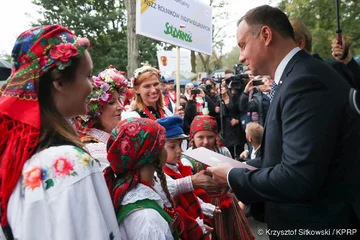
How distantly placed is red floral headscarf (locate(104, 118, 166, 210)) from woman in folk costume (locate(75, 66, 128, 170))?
0.60 m

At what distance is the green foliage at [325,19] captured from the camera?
10035 millimetres

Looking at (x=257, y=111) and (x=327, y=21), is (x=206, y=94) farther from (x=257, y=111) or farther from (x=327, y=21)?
(x=327, y=21)

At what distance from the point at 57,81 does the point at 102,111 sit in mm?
1288

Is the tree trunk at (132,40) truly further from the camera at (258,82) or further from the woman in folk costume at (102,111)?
the woman in folk costume at (102,111)

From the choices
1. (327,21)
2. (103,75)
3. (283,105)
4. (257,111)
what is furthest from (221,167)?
(327,21)

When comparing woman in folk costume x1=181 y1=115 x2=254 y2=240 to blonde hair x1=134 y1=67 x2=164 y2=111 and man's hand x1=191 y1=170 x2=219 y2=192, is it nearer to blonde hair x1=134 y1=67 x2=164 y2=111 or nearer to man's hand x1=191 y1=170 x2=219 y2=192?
man's hand x1=191 y1=170 x2=219 y2=192

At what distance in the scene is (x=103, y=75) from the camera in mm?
2701

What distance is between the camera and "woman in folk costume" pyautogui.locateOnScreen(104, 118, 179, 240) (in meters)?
1.63

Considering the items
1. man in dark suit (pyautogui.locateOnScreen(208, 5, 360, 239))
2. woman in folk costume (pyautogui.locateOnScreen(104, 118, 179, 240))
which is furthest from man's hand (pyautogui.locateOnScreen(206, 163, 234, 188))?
woman in folk costume (pyautogui.locateOnScreen(104, 118, 179, 240))

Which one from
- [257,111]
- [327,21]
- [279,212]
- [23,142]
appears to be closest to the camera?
[23,142]

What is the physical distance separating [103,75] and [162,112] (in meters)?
1.63

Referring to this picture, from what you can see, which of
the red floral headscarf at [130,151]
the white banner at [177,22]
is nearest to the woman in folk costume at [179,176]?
the red floral headscarf at [130,151]

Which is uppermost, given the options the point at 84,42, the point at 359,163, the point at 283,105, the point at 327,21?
the point at 327,21

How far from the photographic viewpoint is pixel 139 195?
1.75 m
